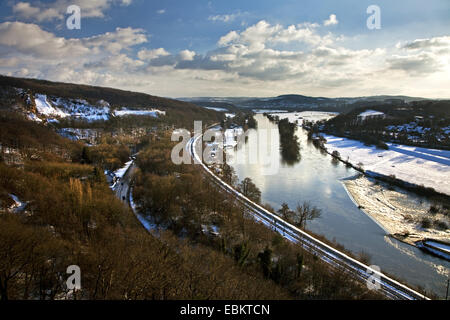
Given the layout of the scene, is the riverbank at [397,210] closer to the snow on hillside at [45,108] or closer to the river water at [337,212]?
the river water at [337,212]

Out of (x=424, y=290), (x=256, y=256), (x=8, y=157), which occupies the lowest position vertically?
(x=424, y=290)

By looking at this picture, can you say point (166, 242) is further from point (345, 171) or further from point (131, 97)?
point (131, 97)

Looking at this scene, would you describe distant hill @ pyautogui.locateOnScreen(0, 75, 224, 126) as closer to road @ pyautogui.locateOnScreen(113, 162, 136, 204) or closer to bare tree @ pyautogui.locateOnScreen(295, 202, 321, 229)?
road @ pyautogui.locateOnScreen(113, 162, 136, 204)

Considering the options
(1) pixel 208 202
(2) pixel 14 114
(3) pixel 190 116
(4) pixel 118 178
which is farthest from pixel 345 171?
(3) pixel 190 116

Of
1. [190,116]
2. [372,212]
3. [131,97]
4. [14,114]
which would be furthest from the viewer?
[131,97]

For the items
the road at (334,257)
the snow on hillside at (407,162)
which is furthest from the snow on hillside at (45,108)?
the snow on hillside at (407,162)

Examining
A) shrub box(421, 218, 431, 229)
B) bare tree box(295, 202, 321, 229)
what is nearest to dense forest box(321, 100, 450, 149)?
shrub box(421, 218, 431, 229)

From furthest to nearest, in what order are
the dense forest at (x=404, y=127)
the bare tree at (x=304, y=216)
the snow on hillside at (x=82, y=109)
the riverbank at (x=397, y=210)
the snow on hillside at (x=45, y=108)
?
the snow on hillside at (x=82, y=109) → the snow on hillside at (x=45, y=108) → the dense forest at (x=404, y=127) → the bare tree at (x=304, y=216) → the riverbank at (x=397, y=210)
